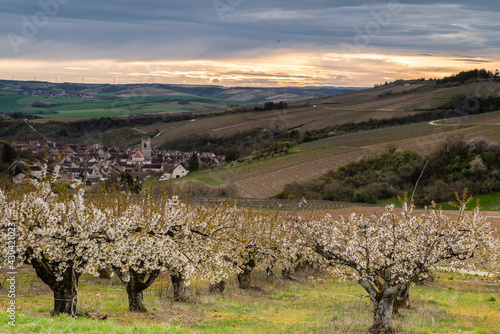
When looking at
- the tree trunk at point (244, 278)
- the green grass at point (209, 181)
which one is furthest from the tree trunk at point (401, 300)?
the green grass at point (209, 181)

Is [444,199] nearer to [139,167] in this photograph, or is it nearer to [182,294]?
[182,294]

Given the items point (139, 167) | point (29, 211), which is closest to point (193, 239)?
point (29, 211)

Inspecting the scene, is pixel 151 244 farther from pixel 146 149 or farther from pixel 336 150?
pixel 146 149

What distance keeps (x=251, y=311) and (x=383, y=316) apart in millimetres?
6731

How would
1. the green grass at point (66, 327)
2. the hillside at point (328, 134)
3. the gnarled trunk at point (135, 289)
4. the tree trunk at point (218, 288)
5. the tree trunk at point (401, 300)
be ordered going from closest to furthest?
the green grass at point (66, 327)
the gnarled trunk at point (135, 289)
the tree trunk at point (401, 300)
the tree trunk at point (218, 288)
the hillside at point (328, 134)

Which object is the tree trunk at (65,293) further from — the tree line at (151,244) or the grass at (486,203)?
the grass at (486,203)

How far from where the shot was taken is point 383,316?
1828 centimetres

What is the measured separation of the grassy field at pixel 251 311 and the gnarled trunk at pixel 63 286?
2.96ft

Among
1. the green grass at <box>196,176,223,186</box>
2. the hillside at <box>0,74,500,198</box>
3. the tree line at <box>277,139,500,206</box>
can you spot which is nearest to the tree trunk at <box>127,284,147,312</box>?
the tree line at <box>277,139,500,206</box>

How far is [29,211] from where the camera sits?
57.0ft

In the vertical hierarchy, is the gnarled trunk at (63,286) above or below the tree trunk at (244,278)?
above

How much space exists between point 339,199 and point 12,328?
2498 inches

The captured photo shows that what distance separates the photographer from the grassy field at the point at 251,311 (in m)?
15.2

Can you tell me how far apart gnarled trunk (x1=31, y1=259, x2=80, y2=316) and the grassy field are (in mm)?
902
